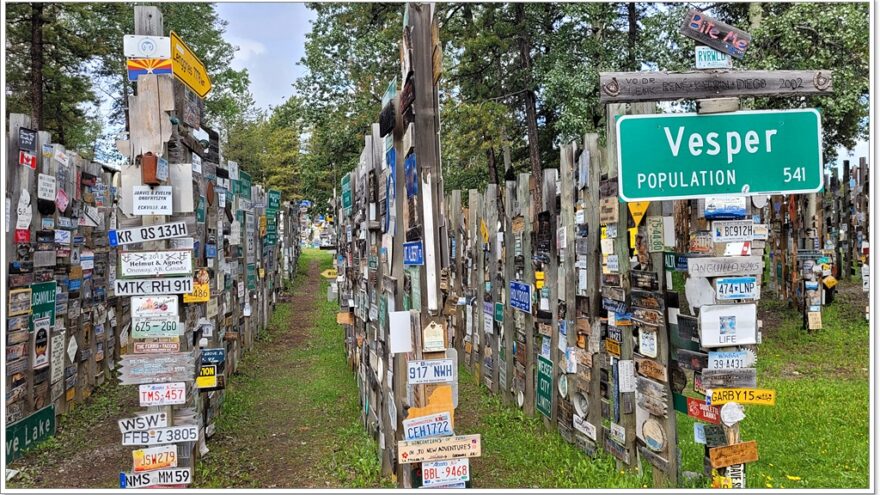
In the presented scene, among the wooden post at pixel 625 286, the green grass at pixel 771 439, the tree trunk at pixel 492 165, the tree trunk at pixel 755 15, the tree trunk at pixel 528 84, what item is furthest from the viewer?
the tree trunk at pixel 492 165

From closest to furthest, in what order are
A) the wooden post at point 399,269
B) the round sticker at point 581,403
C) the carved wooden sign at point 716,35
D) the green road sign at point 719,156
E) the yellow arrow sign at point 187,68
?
the green road sign at point 719,156 → the carved wooden sign at point 716,35 → the wooden post at point 399,269 → the yellow arrow sign at point 187,68 → the round sticker at point 581,403

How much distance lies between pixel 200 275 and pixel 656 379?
12.9 feet

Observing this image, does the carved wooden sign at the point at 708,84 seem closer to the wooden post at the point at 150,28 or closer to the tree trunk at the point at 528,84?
the wooden post at the point at 150,28

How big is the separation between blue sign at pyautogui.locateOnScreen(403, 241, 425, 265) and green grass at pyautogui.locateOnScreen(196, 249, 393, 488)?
1908 mm

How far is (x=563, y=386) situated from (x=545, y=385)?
0.45 meters

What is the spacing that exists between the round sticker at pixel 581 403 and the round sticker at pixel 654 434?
92 cm

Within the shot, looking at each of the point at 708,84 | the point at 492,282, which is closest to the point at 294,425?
the point at 492,282

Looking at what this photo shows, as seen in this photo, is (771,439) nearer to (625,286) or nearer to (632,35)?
(625,286)

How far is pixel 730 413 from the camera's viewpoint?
4117mm

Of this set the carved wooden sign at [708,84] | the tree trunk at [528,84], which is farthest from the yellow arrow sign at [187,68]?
the tree trunk at [528,84]

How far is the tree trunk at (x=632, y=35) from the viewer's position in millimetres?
14680

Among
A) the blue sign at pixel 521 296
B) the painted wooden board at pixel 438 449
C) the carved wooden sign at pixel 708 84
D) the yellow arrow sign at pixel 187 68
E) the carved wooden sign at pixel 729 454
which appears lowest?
the carved wooden sign at pixel 729 454

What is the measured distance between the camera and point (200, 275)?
19.4 feet

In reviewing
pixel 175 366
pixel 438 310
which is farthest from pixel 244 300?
pixel 438 310
